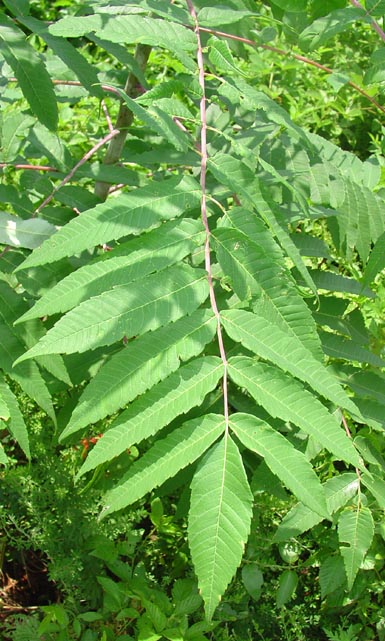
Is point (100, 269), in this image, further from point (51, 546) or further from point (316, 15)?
point (51, 546)

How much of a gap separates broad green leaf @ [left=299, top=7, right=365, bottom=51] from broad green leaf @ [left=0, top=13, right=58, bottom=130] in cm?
57

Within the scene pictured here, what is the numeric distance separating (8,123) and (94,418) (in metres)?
1.13

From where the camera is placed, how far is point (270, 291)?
1213 millimetres

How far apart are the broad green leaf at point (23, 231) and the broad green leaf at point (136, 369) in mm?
519

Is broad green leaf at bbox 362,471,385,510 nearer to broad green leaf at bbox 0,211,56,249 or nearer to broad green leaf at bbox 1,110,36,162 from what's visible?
broad green leaf at bbox 0,211,56,249

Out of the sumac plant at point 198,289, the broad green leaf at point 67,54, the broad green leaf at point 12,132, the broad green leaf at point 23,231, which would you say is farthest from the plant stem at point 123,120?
the broad green leaf at point 23,231

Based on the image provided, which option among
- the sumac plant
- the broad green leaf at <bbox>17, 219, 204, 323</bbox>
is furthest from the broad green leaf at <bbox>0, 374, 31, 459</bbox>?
the broad green leaf at <bbox>17, 219, 204, 323</bbox>

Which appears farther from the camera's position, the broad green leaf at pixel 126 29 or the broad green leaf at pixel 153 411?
the broad green leaf at pixel 126 29

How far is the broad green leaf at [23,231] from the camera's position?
→ 1543 mm

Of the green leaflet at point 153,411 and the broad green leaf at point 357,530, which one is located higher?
the green leaflet at point 153,411

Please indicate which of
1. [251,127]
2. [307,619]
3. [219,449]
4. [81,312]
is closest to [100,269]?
[81,312]

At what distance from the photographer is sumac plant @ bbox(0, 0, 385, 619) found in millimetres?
1074

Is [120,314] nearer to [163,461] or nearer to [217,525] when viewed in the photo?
[163,461]

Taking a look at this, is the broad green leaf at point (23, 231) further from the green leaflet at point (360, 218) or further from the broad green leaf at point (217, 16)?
the green leaflet at point (360, 218)
